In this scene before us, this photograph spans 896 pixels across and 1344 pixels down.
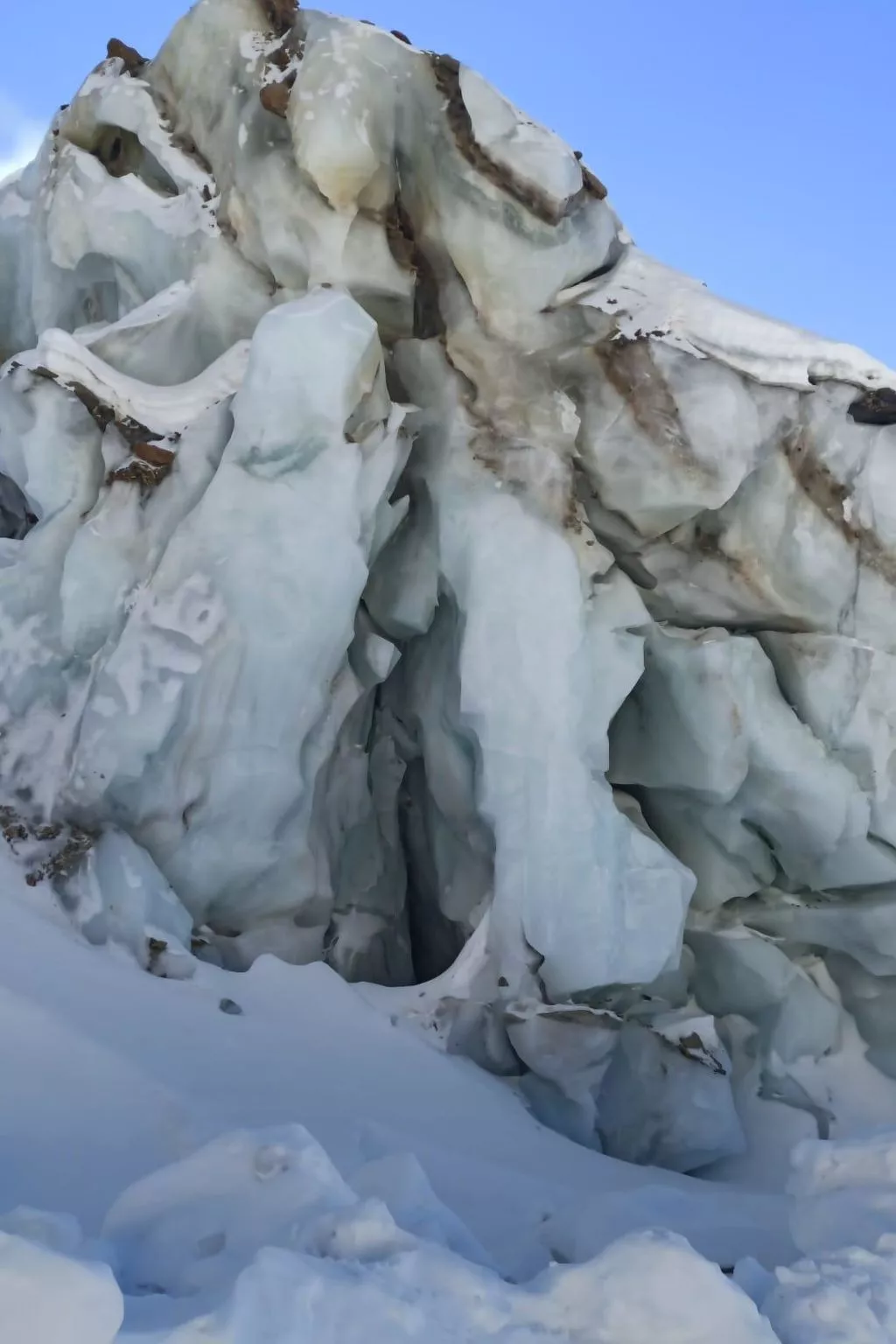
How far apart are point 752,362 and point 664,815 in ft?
9.07

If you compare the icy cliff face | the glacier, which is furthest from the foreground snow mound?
the icy cliff face

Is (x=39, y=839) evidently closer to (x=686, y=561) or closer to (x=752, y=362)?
(x=686, y=561)

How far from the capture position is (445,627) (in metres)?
6.52

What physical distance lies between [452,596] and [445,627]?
29 centimetres

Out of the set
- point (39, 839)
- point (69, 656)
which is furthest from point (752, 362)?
point (39, 839)

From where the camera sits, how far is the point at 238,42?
6.75 meters

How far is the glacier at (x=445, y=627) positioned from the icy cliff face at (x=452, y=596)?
23 millimetres

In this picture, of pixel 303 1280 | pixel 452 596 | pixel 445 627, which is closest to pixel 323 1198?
pixel 303 1280

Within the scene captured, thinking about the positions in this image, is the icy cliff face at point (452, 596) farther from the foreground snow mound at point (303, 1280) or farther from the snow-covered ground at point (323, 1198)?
the foreground snow mound at point (303, 1280)

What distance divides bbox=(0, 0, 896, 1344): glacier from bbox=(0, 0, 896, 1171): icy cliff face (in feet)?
0.08

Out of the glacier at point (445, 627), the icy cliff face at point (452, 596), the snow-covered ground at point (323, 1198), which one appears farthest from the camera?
the icy cliff face at point (452, 596)

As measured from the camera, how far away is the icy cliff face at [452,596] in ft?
18.5

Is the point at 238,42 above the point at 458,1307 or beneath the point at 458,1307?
above

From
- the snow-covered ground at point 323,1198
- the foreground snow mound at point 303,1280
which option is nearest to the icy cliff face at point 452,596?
the snow-covered ground at point 323,1198
